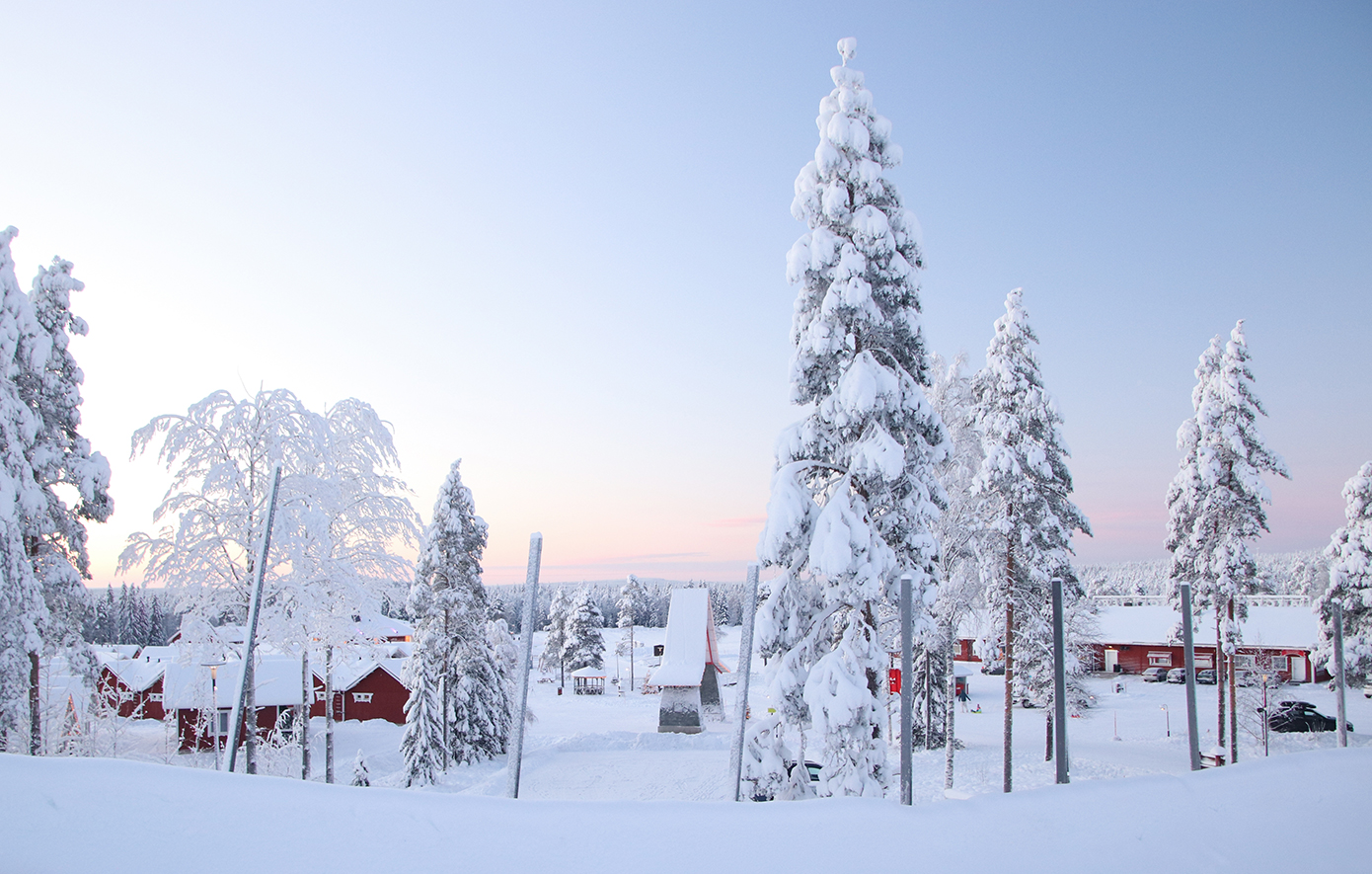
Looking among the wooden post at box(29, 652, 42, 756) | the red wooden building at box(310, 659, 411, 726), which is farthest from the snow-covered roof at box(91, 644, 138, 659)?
the wooden post at box(29, 652, 42, 756)

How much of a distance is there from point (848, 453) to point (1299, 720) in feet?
113

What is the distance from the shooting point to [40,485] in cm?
1878

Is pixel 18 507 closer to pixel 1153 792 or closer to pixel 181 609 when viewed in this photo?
pixel 181 609

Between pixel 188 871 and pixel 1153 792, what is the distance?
9107 mm

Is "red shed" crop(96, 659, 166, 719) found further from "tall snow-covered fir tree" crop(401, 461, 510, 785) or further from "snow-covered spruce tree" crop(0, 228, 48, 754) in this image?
"snow-covered spruce tree" crop(0, 228, 48, 754)

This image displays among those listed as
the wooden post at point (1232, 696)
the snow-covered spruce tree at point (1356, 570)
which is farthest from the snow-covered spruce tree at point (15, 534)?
the snow-covered spruce tree at point (1356, 570)

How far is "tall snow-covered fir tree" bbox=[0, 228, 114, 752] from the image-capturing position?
16.6 m

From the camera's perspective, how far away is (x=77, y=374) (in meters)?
19.8

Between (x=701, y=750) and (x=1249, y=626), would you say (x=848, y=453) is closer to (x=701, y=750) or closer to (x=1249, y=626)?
(x=701, y=750)

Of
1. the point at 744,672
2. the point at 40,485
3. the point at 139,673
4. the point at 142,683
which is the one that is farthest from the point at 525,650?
the point at 139,673

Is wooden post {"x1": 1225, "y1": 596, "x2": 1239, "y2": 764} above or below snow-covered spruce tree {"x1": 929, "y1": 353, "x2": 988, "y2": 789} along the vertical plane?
below

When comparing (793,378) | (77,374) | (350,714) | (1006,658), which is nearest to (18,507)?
(77,374)

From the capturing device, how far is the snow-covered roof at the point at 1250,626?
2108 inches

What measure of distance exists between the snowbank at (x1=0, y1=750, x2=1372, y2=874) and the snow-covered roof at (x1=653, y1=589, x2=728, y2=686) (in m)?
34.4
